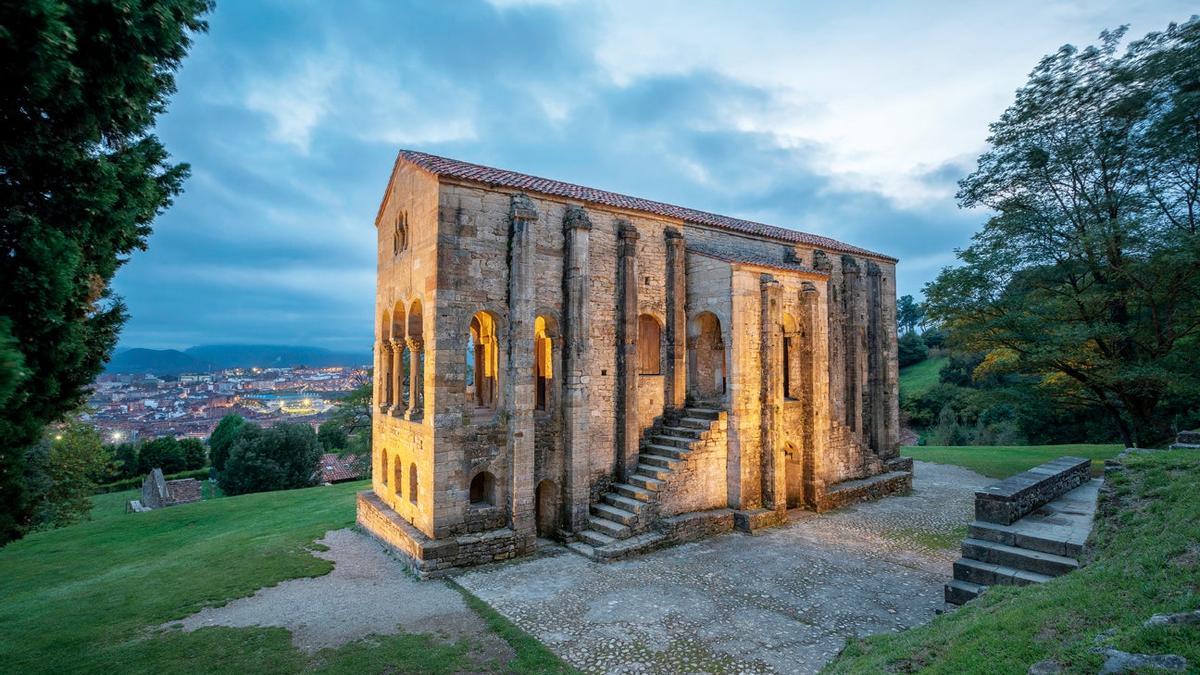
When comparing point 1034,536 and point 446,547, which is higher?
point 1034,536

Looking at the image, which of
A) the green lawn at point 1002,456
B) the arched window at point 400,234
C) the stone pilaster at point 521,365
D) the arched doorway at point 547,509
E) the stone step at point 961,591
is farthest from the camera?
the green lawn at point 1002,456

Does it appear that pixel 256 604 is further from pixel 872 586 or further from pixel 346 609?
pixel 872 586

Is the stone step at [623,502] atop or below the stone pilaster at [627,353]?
below

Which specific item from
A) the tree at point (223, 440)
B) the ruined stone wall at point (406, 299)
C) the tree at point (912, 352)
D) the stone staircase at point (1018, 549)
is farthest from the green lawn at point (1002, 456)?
the tree at point (223, 440)

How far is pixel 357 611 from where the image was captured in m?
9.66

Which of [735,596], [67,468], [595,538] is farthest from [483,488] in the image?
[67,468]

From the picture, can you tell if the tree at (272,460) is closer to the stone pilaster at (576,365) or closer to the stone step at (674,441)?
the stone pilaster at (576,365)

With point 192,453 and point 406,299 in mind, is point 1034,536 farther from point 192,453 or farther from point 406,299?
point 192,453

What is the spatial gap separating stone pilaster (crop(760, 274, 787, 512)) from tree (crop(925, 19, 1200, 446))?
416 inches

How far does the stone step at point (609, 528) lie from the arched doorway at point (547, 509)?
3.36 ft

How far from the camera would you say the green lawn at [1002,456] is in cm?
2243

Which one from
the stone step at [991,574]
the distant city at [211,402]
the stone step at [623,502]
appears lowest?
the distant city at [211,402]

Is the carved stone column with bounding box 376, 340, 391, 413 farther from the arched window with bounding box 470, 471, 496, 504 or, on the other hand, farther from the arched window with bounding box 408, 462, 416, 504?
the arched window with bounding box 470, 471, 496, 504

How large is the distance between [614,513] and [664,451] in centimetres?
263
